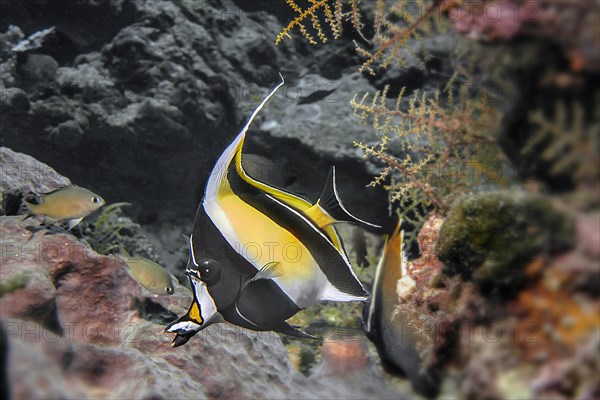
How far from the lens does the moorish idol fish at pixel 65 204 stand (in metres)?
3.06

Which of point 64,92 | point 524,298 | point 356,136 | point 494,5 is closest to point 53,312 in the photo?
point 524,298

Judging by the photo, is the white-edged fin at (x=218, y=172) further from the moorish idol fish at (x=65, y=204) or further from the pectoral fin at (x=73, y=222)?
the pectoral fin at (x=73, y=222)

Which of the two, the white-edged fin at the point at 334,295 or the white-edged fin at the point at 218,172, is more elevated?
the white-edged fin at the point at 218,172

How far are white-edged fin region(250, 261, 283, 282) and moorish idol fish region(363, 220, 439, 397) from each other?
525 mm

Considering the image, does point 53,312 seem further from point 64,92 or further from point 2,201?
point 64,92

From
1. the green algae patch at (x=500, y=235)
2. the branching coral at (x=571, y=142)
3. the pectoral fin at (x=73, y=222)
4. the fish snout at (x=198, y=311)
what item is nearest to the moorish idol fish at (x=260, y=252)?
the fish snout at (x=198, y=311)

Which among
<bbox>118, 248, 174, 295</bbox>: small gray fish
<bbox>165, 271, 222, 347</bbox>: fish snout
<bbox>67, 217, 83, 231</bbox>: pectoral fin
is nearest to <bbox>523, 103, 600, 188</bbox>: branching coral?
<bbox>165, 271, 222, 347</bbox>: fish snout

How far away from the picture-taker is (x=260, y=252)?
1648 mm

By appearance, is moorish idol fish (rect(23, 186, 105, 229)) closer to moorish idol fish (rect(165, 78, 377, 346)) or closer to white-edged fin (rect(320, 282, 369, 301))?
moorish idol fish (rect(165, 78, 377, 346))

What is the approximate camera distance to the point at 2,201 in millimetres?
3389

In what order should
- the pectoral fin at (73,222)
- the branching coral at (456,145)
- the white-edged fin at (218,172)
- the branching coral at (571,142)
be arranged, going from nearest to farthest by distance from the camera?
the branching coral at (571,142), the white-edged fin at (218,172), the branching coral at (456,145), the pectoral fin at (73,222)

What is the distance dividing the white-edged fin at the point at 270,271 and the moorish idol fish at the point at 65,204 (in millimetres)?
2318

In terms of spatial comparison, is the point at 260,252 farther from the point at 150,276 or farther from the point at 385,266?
the point at 150,276

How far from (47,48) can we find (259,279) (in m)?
6.26
